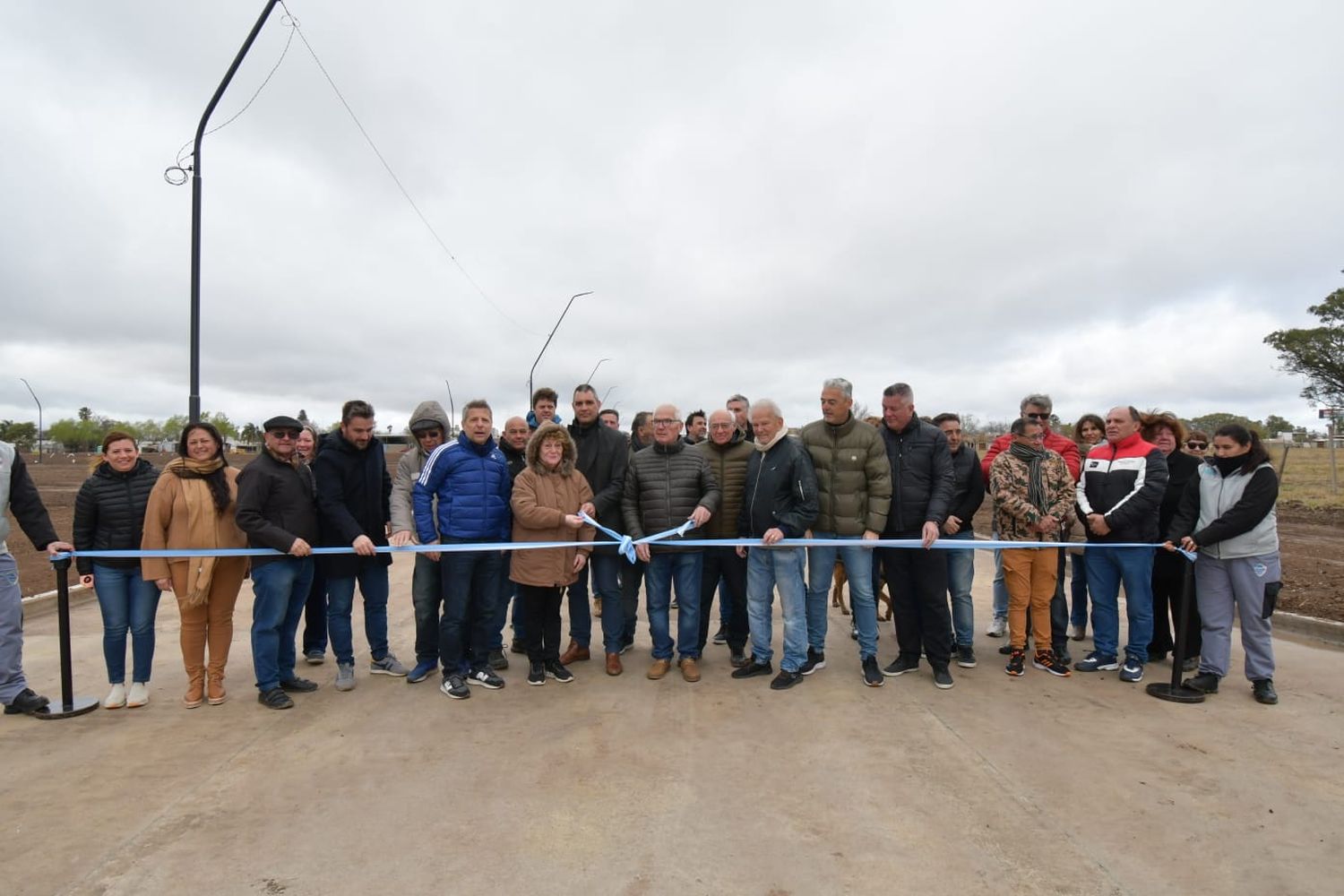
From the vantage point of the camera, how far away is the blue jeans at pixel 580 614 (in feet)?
18.4

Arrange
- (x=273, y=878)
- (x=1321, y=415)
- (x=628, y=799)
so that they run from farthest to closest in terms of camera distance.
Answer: (x=1321, y=415) < (x=628, y=799) < (x=273, y=878)

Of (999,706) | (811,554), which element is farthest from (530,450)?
(999,706)

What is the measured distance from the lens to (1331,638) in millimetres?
6207

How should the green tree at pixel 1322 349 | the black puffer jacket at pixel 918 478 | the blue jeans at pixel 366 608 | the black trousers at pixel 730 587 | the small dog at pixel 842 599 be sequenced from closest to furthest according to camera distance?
the blue jeans at pixel 366 608 < the black puffer jacket at pixel 918 478 < the black trousers at pixel 730 587 < the small dog at pixel 842 599 < the green tree at pixel 1322 349

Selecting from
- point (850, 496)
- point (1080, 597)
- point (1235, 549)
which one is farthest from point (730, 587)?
point (1235, 549)

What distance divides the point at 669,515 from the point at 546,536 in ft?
3.16

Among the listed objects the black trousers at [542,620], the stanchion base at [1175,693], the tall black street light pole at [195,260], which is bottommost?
the stanchion base at [1175,693]

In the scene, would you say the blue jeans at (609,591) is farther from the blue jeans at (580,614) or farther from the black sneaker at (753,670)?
the black sneaker at (753,670)

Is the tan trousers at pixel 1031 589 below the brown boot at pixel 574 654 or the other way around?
the other way around

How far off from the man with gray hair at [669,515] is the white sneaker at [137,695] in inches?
138

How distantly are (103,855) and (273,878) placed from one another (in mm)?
854

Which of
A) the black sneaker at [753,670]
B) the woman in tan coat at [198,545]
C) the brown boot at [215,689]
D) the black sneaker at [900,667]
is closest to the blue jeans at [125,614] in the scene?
the woman in tan coat at [198,545]

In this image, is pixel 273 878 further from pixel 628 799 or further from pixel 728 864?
pixel 728 864

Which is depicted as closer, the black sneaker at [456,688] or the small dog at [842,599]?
the black sneaker at [456,688]
